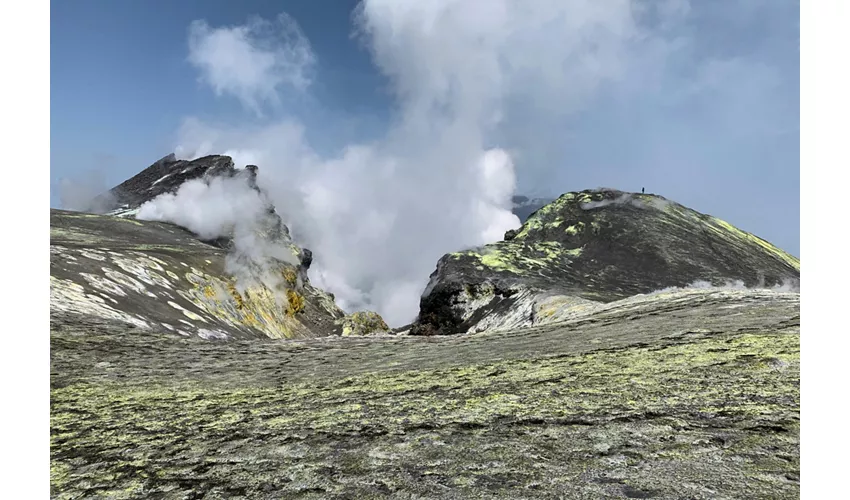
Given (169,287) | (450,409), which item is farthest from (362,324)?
(450,409)

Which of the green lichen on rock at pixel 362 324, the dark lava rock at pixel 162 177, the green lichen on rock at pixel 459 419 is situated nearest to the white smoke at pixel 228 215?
the dark lava rock at pixel 162 177

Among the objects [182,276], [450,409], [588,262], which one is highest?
[588,262]

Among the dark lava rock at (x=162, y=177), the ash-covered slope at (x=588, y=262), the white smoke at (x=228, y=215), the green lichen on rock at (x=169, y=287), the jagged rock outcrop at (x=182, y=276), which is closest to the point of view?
the green lichen on rock at (x=169, y=287)

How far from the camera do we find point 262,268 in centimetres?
5491

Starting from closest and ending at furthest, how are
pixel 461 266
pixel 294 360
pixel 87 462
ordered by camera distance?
pixel 87 462
pixel 294 360
pixel 461 266

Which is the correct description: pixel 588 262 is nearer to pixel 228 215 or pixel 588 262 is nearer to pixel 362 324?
pixel 362 324

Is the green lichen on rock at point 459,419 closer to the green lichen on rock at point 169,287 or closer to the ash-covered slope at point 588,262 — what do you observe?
the green lichen on rock at point 169,287

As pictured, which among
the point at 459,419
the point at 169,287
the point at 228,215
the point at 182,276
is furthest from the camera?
the point at 228,215

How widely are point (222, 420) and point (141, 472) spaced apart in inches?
62.9

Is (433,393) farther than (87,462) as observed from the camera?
Yes

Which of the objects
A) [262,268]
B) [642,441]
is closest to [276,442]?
[642,441]

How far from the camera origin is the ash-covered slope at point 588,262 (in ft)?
98.0

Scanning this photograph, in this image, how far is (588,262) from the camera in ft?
133

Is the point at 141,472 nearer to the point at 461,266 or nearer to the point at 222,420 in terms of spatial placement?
the point at 222,420
